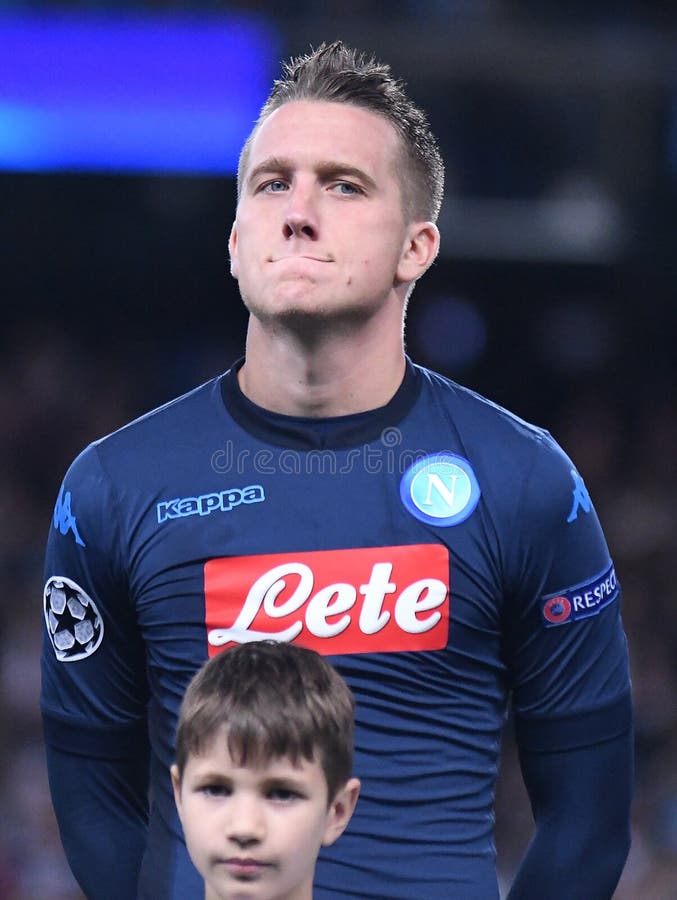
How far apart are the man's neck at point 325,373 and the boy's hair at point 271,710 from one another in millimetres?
513

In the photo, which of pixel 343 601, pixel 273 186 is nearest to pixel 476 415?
pixel 343 601

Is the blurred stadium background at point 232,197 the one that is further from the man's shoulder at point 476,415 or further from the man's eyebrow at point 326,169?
the man's eyebrow at point 326,169

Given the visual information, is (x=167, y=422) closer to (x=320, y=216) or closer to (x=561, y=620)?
(x=320, y=216)

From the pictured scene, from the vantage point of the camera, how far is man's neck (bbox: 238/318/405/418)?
251 centimetres

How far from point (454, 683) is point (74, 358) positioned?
6161 millimetres

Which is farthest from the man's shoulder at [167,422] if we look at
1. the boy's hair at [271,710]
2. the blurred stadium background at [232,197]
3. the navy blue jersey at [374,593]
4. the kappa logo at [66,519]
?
the blurred stadium background at [232,197]

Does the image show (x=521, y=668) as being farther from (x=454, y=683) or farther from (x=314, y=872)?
(x=314, y=872)

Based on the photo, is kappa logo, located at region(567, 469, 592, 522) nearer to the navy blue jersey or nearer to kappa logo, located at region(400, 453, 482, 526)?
the navy blue jersey

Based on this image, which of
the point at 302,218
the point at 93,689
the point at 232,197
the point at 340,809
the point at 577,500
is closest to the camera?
the point at 340,809

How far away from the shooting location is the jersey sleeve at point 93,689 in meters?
2.50

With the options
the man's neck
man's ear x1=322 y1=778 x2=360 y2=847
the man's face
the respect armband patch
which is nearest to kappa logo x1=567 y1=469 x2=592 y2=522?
the respect armband patch

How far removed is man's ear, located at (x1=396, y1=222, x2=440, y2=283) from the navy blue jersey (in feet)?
0.69

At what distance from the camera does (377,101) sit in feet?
8.38

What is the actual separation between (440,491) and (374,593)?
21cm
